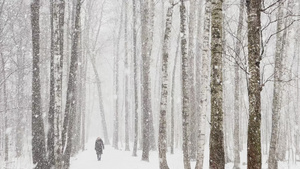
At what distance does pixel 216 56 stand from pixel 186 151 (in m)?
5.62

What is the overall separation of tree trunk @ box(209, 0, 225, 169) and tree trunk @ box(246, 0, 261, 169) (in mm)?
716

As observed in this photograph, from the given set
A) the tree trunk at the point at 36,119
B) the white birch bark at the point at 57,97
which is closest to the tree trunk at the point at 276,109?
the white birch bark at the point at 57,97

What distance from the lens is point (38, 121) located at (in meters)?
12.6

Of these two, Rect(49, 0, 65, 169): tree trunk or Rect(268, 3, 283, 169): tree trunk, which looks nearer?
Rect(49, 0, 65, 169): tree trunk

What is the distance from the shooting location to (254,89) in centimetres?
657

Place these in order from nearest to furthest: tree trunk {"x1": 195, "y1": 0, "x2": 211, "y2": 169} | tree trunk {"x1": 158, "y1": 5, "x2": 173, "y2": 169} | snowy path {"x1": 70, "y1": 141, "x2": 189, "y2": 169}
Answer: tree trunk {"x1": 195, "y1": 0, "x2": 211, "y2": 169} < tree trunk {"x1": 158, "y1": 5, "x2": 173, "y2": 169} < snowy path {"x1": 70, "y1": 141, "x2": 189, "y2": 169}

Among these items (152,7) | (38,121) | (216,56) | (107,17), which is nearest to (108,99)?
(107,17)

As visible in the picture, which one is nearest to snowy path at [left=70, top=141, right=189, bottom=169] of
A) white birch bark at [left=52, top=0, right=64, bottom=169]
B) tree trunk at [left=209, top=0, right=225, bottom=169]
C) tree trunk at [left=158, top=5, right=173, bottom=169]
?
tree trunk at [left=158, top=5, right=173, bottom=169]

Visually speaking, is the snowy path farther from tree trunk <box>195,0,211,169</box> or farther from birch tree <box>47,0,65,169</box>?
tree trunk <box>195,0,211,169</box>

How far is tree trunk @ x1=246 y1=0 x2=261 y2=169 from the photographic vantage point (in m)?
6.40

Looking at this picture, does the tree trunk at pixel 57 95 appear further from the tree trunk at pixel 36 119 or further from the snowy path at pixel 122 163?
the snowy path at pixel 122 163

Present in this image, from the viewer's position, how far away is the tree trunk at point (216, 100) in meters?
6.97

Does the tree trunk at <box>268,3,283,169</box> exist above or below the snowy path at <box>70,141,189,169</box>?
above

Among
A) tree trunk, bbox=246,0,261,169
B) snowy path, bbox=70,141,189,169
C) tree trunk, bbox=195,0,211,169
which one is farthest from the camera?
snowy path, bbox=70,141,189,169
